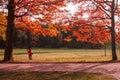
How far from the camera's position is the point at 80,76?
14.7 meters

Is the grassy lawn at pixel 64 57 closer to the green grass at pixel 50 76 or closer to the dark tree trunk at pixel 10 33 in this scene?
the dark tree trunk at pixel 10 33

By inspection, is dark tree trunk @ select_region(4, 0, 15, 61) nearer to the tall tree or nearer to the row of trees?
the row of trees

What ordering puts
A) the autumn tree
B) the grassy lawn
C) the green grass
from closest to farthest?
the green grass → the autumn tree → the grassy lawn

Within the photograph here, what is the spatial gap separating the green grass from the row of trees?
8.02 meters

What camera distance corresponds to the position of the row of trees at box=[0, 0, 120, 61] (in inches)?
892

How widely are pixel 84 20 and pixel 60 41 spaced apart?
91649 mm

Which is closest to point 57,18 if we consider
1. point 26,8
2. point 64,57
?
point 26,8

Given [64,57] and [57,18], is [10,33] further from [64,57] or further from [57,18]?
[64,57]

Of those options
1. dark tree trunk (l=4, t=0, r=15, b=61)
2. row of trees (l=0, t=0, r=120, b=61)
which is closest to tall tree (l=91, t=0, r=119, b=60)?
row of trees (l=0, t=0, r=120, b=61)

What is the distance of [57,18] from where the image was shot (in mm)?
23828

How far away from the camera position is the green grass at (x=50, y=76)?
14.3 meters

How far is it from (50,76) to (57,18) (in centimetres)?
976

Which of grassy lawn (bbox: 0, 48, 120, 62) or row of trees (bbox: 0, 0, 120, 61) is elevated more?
row of trees (bbox: 0, 0, 120, 61)

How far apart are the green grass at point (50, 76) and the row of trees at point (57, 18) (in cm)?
802
